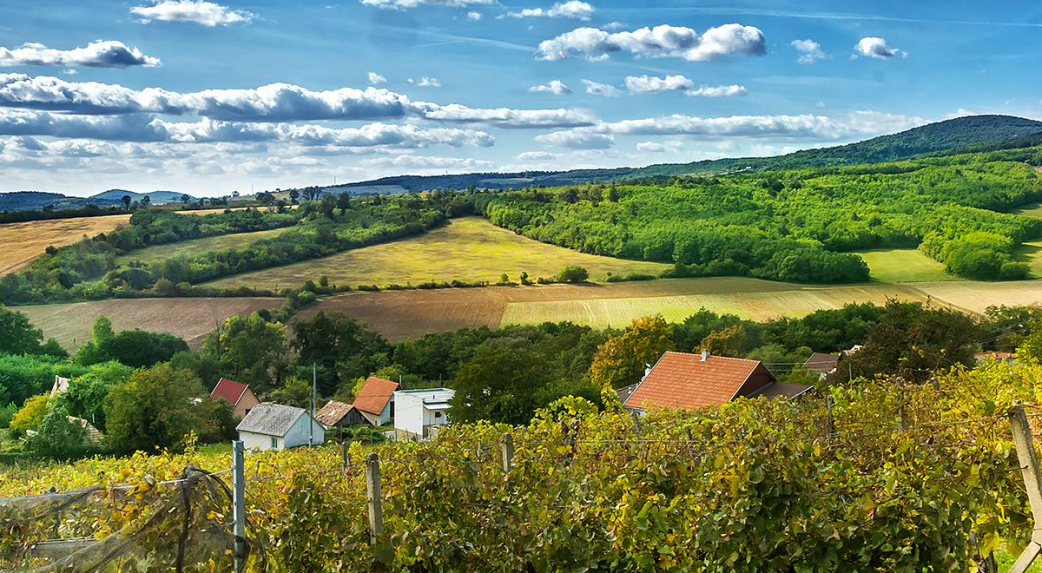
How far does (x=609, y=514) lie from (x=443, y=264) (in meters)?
67.7

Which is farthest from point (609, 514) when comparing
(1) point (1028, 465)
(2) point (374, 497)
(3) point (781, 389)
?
(3) point (781, 389)

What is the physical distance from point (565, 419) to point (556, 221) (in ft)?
245

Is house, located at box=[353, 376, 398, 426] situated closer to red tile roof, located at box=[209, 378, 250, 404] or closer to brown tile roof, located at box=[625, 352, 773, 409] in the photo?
red tile roof, located at box=[209, 378, 250, 404]

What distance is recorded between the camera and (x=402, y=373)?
54375 mm

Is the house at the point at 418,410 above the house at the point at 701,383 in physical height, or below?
below

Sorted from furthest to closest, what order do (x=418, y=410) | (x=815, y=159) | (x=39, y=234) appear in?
(x=815, y=159) < (x=39, y=234) < (x=418, y=410)

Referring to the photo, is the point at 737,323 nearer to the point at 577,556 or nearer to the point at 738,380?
the point at 738,380

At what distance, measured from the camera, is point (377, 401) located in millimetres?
47281

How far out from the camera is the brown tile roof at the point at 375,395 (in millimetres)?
46912

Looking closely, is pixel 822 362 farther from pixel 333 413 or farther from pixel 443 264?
pixel 443 264

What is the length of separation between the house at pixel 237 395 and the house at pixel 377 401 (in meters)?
6.76

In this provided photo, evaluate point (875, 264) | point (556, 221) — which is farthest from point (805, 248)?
point (556, 221)

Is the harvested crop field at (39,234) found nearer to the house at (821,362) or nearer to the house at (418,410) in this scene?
the house at (418,410)

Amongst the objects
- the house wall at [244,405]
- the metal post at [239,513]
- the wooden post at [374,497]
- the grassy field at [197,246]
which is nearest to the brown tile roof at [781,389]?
the wooden post at [374,497]
